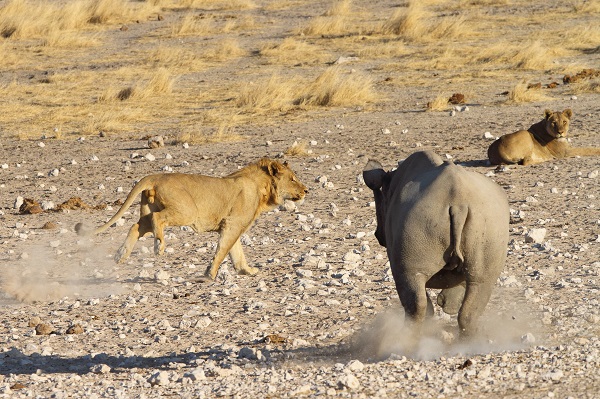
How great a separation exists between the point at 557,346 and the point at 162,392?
7.69 feet

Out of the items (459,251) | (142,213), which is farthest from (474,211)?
(142,213)

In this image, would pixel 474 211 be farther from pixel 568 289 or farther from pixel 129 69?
pixel 129 69

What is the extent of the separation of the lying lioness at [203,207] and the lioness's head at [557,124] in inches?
220

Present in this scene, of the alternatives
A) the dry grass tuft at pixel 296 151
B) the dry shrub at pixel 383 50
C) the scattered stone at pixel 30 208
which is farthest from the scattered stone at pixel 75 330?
the dry shrub at pixel 383 50

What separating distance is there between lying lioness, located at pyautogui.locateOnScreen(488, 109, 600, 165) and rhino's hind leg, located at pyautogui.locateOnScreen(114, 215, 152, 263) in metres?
5.85

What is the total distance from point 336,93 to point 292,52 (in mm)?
5717

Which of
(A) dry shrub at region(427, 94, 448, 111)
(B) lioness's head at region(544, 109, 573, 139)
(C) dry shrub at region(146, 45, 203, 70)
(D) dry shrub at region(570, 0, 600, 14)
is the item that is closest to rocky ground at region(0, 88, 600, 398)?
(B) lioness's head at region(544, 109, 573, 139)

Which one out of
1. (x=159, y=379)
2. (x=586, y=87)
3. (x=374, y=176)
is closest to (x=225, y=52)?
(x=586, y=87)

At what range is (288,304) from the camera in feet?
28.6

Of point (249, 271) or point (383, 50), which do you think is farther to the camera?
point (383, 50)

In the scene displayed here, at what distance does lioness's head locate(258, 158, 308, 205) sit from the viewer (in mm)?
10641

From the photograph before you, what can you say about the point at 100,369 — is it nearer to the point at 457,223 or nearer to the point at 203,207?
the point at 457,223

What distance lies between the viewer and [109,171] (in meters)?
15.3

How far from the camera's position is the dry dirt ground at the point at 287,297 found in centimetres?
647
